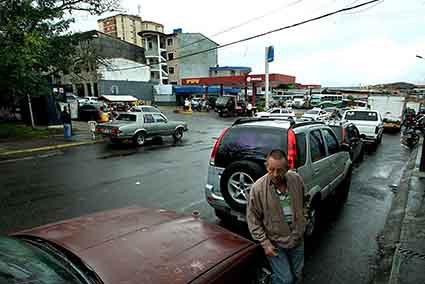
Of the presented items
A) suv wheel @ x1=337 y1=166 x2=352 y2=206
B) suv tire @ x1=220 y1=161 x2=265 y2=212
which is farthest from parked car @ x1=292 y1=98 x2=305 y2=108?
suv tire @ x1=220 y1=161 x2=265 y2=212

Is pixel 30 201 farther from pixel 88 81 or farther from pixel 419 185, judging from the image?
pixel 88 81

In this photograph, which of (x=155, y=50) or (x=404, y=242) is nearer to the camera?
(x=404, y=242)

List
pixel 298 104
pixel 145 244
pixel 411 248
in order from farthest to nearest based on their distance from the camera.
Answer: pixel 298 104
pixel 411 248
pixel 145 244

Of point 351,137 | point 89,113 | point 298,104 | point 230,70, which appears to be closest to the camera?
point 351,137

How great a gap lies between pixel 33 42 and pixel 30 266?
37.6 feet

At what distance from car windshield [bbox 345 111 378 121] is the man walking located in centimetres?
1365

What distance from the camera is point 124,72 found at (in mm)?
46438

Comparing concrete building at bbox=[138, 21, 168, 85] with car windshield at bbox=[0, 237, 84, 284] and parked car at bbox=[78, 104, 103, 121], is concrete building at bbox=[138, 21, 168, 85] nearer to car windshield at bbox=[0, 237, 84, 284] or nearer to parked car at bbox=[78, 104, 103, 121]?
parked car at bbox=[78, 104, 103, 121]

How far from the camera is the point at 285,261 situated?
2.55m

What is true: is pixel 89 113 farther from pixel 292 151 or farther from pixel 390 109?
pixel 390 109

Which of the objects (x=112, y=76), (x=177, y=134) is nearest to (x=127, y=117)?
(x=177, y=134)

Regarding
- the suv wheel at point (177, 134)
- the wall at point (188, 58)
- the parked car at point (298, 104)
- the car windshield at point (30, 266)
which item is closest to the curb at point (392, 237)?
the car windshield at point (30, 266)

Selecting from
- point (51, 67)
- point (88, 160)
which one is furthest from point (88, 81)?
point (88, 160)

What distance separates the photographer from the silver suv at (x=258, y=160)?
12.5 ft
